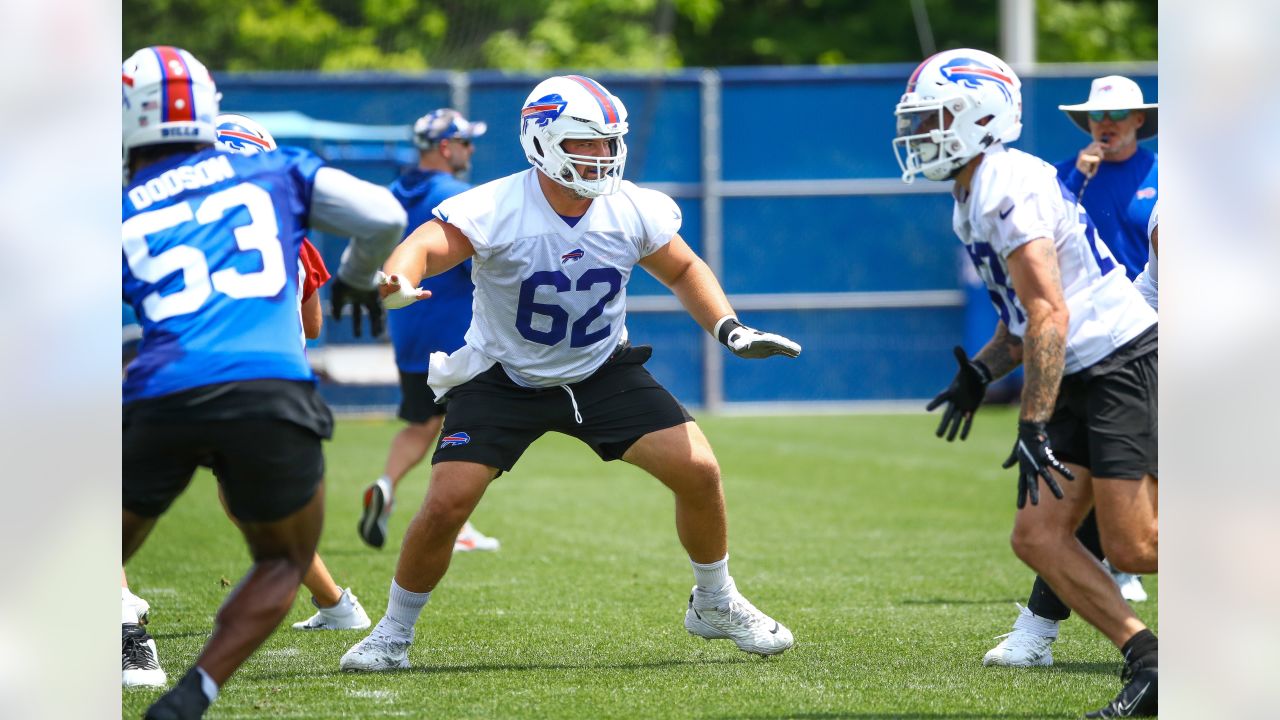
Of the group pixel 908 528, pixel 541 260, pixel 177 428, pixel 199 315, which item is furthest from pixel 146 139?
pixel 908 528

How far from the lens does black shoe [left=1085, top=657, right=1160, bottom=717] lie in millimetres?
4336

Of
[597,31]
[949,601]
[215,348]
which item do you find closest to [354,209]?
[215,348]

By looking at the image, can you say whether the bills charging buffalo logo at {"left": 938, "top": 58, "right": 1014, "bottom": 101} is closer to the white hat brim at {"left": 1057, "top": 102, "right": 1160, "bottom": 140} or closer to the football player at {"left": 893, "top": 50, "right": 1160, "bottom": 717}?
the football player at {"left": 893, "top": 50, "right": 1160, "bottom": 717}

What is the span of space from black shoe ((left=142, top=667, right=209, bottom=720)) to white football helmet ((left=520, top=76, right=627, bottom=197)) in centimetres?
203

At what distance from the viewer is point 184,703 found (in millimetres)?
3883

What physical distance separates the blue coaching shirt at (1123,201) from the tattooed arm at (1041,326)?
7.97 feet

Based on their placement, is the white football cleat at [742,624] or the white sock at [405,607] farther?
the white football cleat at [742,624]

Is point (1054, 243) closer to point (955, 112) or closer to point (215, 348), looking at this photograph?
point (955, 112)

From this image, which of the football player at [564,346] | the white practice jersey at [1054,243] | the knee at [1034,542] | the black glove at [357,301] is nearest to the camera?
the white practice jersey at [1054,243]

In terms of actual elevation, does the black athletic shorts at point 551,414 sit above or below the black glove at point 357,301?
below

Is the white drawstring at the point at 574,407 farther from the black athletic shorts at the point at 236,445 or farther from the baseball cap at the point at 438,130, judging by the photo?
the baseball cap at the point at 438,130

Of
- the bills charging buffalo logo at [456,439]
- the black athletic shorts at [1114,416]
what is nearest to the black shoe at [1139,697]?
the black athletic shorts at [1114,416]

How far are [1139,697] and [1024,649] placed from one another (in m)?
1.02

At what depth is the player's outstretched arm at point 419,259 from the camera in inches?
180
